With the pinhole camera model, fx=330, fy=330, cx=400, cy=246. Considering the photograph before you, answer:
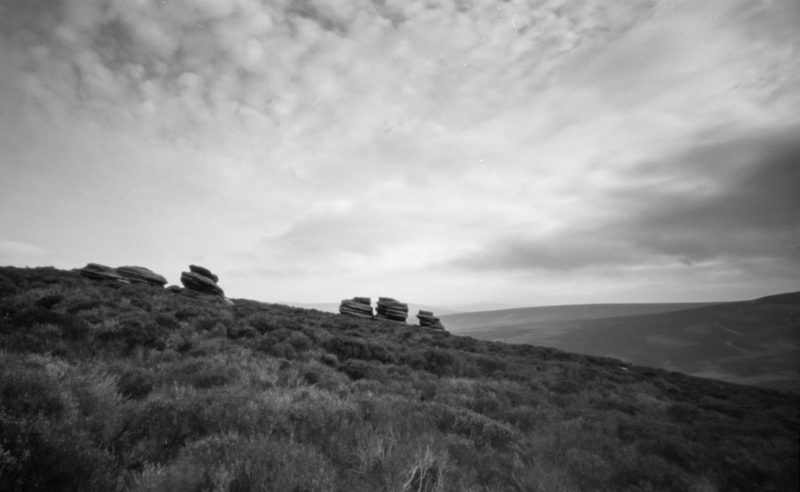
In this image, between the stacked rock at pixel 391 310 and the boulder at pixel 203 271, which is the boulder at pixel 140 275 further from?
the stacked rock at pixel 391 310

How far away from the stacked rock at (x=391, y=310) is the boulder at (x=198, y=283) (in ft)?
51.9

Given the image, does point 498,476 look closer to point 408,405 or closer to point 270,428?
point 408,405

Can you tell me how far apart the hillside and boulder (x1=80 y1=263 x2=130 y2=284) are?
359 inches

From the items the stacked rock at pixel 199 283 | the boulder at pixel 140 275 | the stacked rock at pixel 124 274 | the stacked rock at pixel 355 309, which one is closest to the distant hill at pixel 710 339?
the stacked rock at pixel 355 309

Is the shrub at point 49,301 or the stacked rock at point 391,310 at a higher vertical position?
the shrub at point 49,301

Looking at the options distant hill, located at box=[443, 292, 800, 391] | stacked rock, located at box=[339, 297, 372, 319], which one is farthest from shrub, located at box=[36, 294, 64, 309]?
distant hill, located at box=[443, 292, 800, 391]

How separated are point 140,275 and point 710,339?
643 ft

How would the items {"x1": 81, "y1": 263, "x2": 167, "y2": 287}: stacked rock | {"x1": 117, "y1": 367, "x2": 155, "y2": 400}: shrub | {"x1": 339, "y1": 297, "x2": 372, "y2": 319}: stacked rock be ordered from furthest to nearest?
{"x1": 339, "y1": 297, "x2": 372, "y2": 319}: stacked rock → {"x1": 81, "y1": 263, "x2": 167, "y2": 287}: stacked rock → {"x1": 117, "y1": 367, "x2": 155, "y2": 400}: shrub

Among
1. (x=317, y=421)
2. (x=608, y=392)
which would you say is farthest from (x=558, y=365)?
(x=317, y=421)

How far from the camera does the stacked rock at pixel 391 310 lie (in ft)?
117

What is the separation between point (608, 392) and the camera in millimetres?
13117

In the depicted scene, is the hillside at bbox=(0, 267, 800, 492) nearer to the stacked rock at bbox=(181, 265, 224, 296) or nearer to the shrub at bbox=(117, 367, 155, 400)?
the shrub at bbox=(117, 367, 155, 400)

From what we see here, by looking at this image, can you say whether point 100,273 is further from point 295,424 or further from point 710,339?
point 710,339

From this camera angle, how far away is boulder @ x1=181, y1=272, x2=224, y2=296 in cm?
2631
